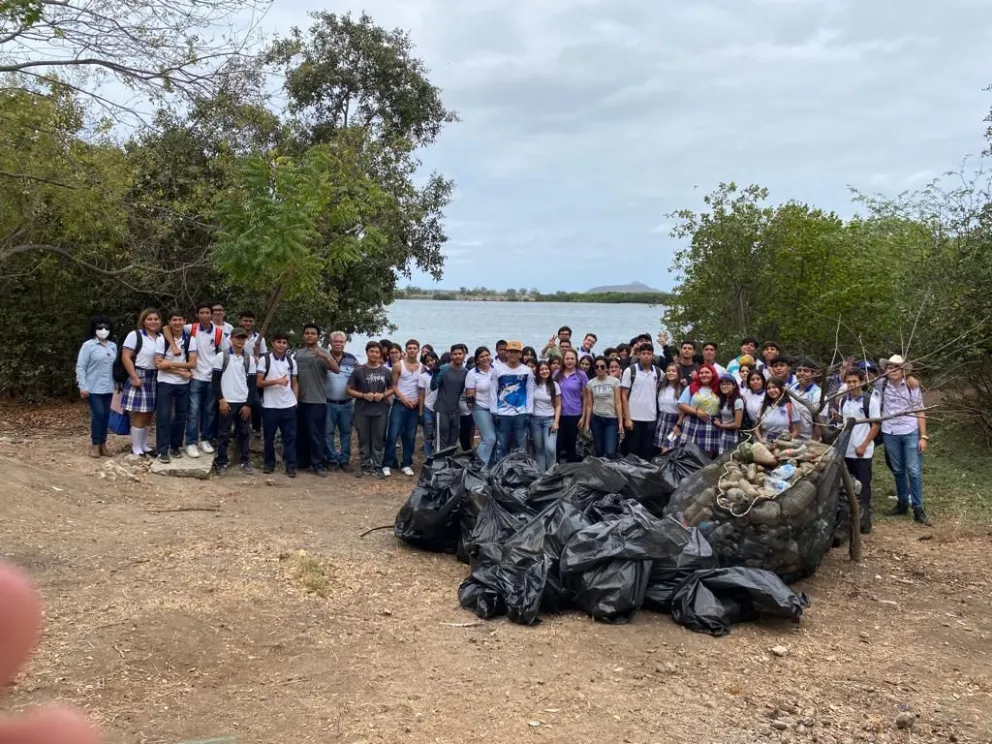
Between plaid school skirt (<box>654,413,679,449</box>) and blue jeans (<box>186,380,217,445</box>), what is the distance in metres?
5.09

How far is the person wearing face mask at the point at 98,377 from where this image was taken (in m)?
8.97

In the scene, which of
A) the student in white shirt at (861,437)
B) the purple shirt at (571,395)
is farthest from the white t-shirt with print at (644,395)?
the student in white shirt at (861,437)

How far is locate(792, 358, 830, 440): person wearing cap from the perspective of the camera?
685 centimetres

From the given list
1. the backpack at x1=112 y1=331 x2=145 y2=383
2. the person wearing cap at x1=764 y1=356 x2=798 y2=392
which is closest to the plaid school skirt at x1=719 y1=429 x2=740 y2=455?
the person wearing cap at x1=764 y1=356 x2=798 y2=392

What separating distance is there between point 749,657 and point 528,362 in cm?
563

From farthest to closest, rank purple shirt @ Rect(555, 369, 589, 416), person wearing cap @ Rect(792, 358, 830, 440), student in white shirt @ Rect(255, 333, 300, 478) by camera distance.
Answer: purple shirt @ Rect(555, 369, 589, 416) < student in white shirt @ Rect(255, 333, 300, 478) < person wearing cap @ Rect(792, 358, 830, 440)

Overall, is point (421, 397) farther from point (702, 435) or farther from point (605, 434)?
point (702, 435)

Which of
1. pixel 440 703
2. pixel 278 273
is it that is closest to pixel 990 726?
pixel 440 703

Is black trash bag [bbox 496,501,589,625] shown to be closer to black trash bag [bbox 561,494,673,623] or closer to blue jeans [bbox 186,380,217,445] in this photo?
black trash bag [bbox 561,494,673,623]

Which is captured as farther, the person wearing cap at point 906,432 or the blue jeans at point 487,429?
the blue jeans at point 487,429

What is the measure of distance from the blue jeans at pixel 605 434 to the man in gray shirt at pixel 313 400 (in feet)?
10.4

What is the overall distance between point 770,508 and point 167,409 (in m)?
6.34

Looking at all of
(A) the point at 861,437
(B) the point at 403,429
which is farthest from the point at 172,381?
(A) the point at 861,437

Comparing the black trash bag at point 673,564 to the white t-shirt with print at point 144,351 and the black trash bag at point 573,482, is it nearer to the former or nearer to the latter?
the black trash bag at point 573,482
